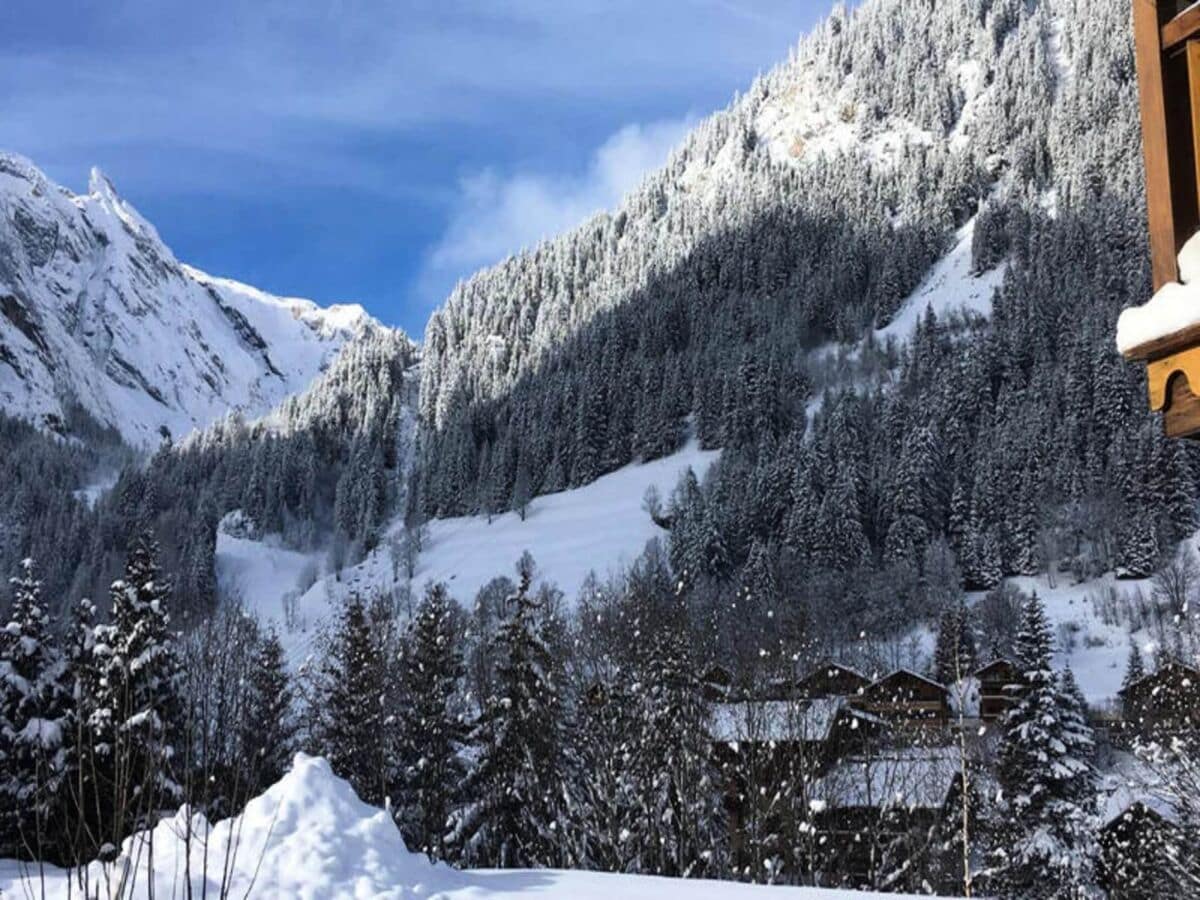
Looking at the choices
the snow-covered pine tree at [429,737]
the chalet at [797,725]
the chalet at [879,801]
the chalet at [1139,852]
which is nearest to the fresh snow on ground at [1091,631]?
the chalet at [1139,852]

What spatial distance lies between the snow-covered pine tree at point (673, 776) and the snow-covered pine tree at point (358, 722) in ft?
32.4

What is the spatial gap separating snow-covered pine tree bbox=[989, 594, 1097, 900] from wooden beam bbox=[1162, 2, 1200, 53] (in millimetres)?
19420

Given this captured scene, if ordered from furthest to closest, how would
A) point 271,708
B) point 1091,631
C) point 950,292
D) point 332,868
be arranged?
point 950,292
point 1091,631
point 271,708
point 332,868

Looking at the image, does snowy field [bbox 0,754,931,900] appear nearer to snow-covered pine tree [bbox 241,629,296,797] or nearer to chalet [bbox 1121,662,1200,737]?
chalet [bbox 1121,662,1200,737]

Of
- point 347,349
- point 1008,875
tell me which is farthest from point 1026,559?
point 347,349

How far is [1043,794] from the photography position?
68.8 feet

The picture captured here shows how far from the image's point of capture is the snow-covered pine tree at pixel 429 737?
25.5 meters

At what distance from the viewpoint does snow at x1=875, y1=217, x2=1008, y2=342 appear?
390ft

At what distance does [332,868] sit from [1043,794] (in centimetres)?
1765

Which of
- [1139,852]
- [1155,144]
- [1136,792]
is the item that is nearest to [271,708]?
[1139,852]

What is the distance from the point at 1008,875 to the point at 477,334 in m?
137

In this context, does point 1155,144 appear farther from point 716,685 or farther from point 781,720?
point 716,685

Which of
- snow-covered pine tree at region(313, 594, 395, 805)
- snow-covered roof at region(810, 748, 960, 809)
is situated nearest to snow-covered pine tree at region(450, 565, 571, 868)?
snow-covered pine tree at region(313, 594, 395, 805)

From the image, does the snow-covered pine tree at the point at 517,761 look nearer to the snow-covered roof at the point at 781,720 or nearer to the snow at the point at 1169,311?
the snow-covered roof at the point at 781,720
